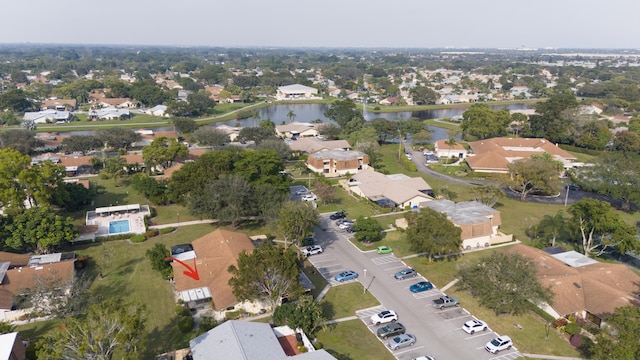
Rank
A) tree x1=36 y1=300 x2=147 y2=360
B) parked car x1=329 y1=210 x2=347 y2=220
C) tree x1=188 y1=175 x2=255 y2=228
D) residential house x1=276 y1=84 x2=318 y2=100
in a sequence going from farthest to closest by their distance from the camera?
residential house x1=276 y1=84 x2=318 y2=100 → parked car x1=329 y1=210 x2=347 y2=220 → tree x1=188 y1=175 x2=255 y2=228 → tree x1=36 y1=300 x2=147 y2=360

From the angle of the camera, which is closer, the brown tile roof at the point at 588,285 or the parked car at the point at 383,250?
the brown tile roof at the point at 588,285

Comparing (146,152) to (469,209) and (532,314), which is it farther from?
(532,314)

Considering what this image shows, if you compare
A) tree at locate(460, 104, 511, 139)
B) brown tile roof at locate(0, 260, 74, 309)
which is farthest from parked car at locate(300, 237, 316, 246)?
tree at locate(460, 104, 511, 139)

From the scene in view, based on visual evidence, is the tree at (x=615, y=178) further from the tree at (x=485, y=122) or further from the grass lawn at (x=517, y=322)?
the tree at (x=485, y=122)

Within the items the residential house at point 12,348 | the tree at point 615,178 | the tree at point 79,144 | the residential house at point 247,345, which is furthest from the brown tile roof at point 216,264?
the tree at point 79,144

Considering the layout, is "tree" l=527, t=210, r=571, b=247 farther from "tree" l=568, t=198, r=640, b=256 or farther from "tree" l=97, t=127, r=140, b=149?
"tree" l=97, t=127, r=140, b=149

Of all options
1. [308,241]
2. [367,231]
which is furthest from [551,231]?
[308,241]

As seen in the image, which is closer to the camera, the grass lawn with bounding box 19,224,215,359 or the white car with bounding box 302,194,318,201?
the grass lawn with bounding box 19,224,215,359
